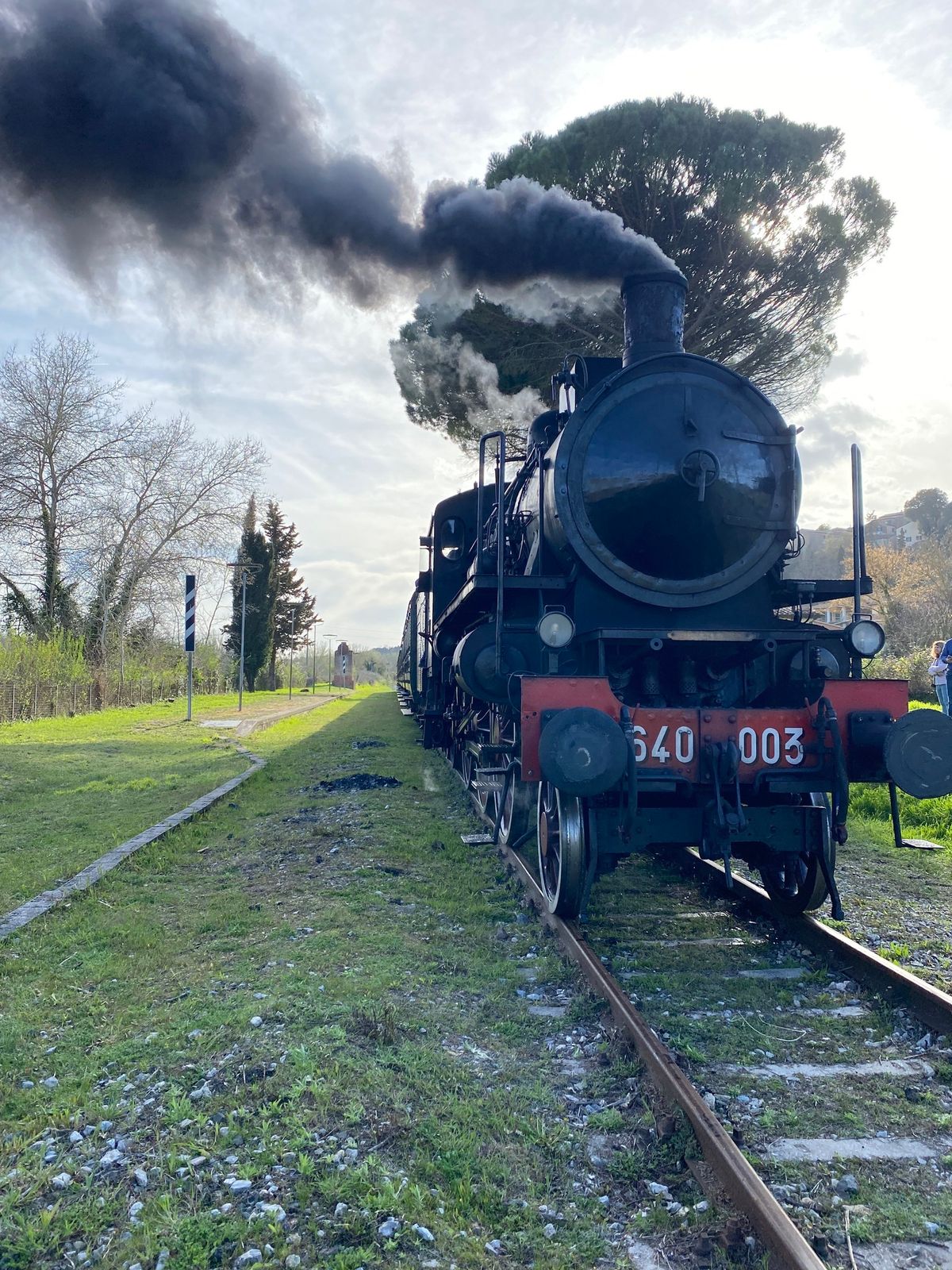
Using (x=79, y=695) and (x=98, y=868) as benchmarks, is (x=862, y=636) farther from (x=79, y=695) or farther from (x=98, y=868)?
(x=79, y=695)

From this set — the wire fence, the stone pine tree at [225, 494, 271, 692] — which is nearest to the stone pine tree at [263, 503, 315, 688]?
the stone pine tree at [225, 494, 271, 692]

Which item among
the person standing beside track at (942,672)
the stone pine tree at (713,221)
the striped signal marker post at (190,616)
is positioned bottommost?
the person standing beside track at (942,672)

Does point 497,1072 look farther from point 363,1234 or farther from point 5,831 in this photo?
point 5,831

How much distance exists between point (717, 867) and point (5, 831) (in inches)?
225

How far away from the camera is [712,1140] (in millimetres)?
2398

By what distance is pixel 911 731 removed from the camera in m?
4.17

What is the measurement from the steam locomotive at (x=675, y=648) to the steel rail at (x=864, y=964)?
0.15 metres

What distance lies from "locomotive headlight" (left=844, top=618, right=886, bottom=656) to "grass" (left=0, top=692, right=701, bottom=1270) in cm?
237

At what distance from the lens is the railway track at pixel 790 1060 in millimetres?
2293

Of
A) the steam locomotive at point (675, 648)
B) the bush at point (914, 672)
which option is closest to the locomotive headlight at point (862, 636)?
the steam locomotive at point (675, 648)

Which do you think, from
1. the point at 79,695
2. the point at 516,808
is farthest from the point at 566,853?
the point at 79,695

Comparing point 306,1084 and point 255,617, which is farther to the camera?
point 255,617

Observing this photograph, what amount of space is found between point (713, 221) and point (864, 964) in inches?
534

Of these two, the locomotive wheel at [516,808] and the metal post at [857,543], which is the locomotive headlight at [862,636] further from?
the locomotive wheel at [516,808]
